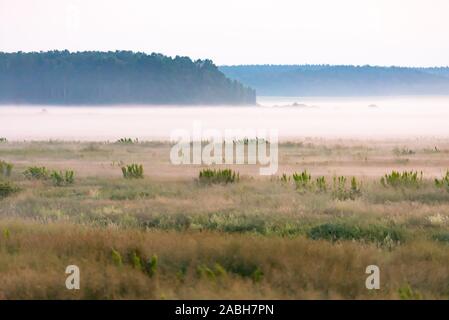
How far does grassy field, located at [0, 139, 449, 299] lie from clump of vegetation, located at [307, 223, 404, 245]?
1.2 inches

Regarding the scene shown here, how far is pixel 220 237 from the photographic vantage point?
12.6 metres

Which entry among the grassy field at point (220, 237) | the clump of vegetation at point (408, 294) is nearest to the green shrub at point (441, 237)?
the grassy field at point (220, 237)

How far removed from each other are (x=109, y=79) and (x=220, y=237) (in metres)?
119

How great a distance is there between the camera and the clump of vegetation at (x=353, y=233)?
47.5ft

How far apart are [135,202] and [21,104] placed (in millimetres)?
110836

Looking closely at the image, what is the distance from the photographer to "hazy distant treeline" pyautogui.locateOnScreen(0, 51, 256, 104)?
12494 cm

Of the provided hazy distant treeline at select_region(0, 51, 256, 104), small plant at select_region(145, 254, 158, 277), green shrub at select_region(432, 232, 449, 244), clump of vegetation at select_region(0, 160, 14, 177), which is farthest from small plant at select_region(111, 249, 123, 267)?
hazy distant treeline at select_region(0, 51, 256, 104)

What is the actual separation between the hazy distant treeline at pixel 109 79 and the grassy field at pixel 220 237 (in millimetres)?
100065

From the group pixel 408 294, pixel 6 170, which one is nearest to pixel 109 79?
pixel 6 170

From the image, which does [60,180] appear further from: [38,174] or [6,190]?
[6,190]

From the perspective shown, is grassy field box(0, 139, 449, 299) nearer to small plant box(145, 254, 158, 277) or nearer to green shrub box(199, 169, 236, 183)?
small plant box(145, 254, 158, 277)
